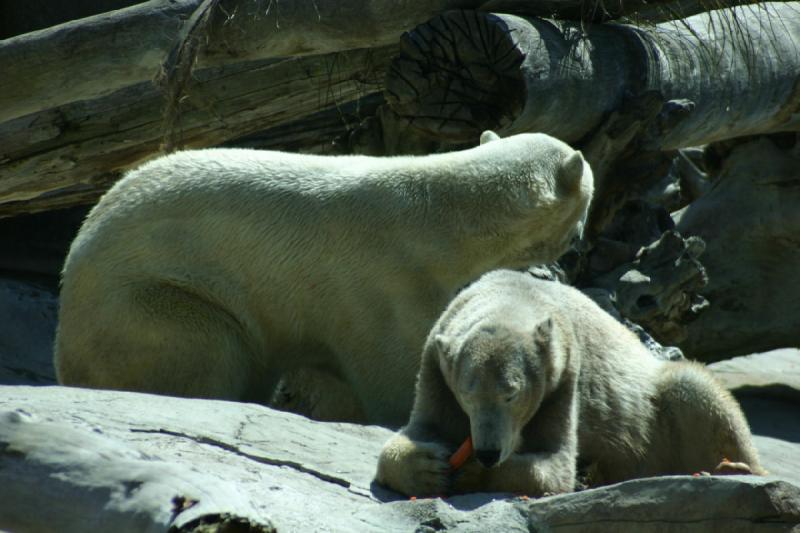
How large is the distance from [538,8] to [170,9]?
7.31ft

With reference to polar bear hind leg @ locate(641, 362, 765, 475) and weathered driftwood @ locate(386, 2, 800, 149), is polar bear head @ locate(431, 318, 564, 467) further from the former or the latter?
weathered driftwood @ locate(386, 2, 800, 149)

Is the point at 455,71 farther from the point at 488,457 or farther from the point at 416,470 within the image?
the point at 488,457

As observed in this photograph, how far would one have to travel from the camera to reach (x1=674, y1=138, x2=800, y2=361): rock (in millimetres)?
9625

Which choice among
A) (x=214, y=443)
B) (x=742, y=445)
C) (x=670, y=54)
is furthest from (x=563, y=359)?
(x=670, y=54)

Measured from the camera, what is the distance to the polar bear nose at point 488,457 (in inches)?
150

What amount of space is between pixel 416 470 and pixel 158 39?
364 cm

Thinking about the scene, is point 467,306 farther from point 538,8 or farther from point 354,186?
point 538,8

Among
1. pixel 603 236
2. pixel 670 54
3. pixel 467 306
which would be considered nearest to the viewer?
pixel 467 306

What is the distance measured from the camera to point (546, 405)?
4.28 metres

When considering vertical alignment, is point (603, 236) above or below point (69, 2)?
below

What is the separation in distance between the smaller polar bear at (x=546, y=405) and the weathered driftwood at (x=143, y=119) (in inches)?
142

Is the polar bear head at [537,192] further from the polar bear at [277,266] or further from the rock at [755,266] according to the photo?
the rock at [755,266]

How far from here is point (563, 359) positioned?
4301 mm

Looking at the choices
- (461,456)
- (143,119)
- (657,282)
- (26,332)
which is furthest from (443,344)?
(26,332)
